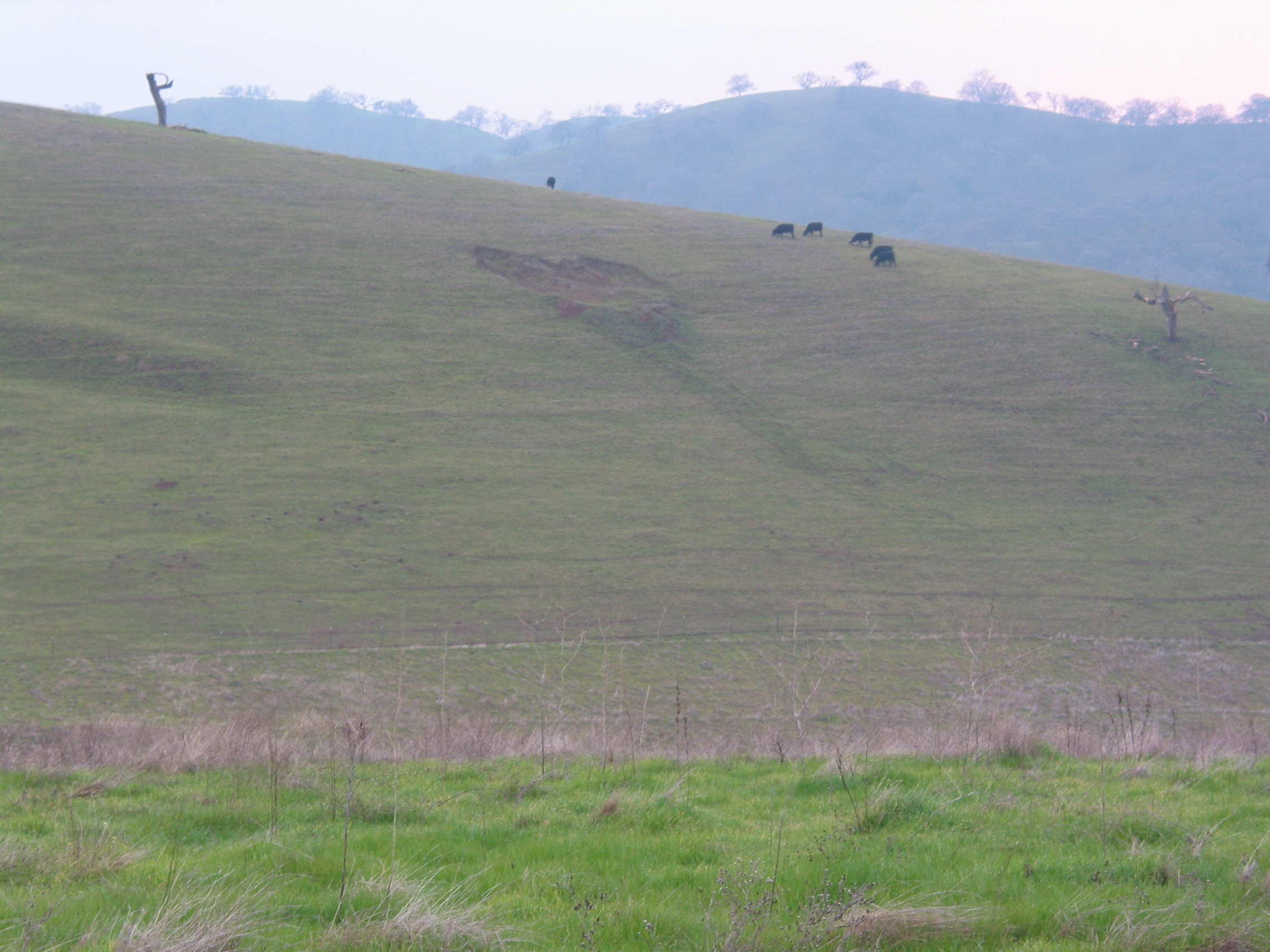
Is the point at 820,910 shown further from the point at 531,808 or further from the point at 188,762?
the point at 188,762

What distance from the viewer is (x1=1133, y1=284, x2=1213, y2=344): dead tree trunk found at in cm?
5319

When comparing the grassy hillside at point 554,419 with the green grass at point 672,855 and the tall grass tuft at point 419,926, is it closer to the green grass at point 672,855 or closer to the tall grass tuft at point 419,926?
the green grass at point 672,855

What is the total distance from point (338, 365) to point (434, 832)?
135 feet

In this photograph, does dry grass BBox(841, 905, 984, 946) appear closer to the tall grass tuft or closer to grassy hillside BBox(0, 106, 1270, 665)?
the tall grass tuft

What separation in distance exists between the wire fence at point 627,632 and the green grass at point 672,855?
13.4 meters

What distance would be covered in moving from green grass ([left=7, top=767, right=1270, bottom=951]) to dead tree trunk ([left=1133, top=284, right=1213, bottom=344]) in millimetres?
52451

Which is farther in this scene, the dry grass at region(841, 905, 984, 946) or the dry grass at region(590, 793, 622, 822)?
the dry grass at region(590, 793, 622, 822)

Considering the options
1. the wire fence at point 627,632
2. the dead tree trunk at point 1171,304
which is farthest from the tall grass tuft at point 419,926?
the dead tree trunk at point 1171,304

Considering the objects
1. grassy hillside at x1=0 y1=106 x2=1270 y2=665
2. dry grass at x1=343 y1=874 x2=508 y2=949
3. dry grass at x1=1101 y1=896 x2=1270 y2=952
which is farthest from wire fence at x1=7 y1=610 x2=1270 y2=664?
dry grass at x1=1101 y1=896 x2=1270 y2=952

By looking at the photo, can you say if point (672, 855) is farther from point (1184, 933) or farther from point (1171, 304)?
point (1171, 304)

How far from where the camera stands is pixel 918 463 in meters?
40.5

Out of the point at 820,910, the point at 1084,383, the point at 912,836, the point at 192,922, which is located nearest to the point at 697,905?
the point at 820,910

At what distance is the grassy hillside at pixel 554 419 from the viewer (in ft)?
93.4

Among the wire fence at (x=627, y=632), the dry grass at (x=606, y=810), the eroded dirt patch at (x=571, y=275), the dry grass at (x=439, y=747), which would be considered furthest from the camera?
the eroded dirt patch at (x=571, y=275)
